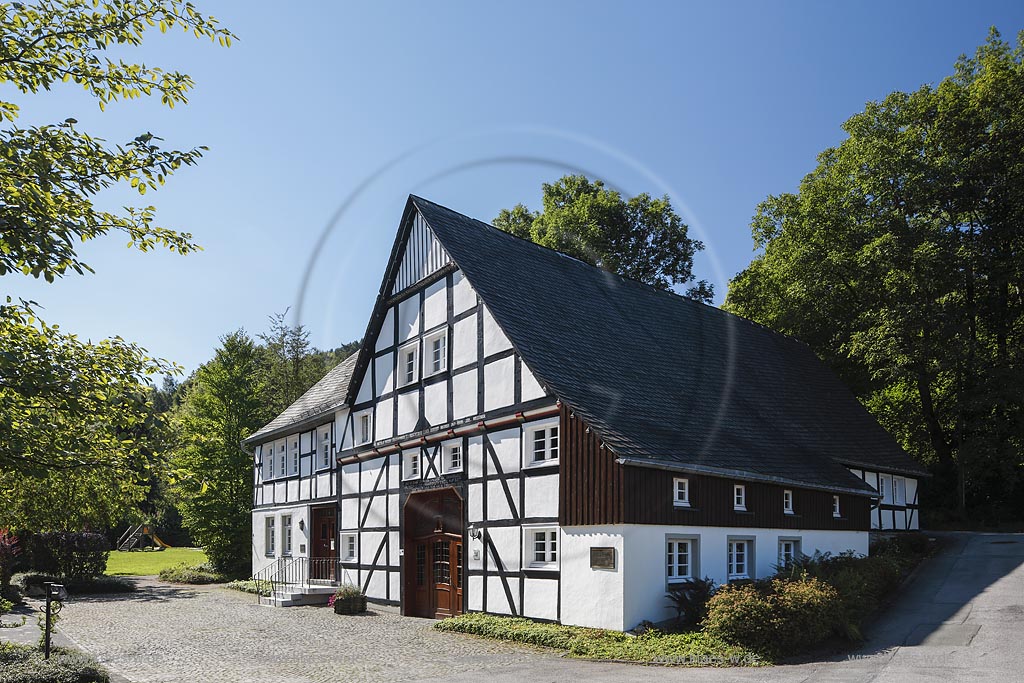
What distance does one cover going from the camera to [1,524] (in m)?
12.9

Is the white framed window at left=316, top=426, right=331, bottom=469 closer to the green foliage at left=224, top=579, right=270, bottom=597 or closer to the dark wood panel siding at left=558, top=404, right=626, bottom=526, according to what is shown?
the green foliage at left=224, top=579, right=270, bottom=597

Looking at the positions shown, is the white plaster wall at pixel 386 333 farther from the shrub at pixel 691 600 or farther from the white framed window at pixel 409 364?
the shrub at pixel 691 600

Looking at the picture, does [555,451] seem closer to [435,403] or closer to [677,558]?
[677,558]

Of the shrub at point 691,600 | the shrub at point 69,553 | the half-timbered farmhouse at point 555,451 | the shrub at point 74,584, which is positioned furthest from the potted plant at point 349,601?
the shrub at point 69,553

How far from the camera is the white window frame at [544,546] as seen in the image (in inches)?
699

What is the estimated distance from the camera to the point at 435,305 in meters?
22.4

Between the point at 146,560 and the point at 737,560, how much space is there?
3774cm

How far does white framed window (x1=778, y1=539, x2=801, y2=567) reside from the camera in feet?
65.3

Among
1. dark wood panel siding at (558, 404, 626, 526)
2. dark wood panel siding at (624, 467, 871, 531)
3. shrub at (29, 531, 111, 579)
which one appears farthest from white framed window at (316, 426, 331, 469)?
dark wood panel siding at (624, 467, 871, 531)

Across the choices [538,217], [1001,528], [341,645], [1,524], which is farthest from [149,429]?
[538,217]

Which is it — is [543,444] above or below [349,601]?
above

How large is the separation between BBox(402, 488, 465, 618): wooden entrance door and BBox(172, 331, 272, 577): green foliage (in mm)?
14185

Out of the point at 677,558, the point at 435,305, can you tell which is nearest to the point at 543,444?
the point at 677,558

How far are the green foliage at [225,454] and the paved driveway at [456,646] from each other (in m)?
11.9
